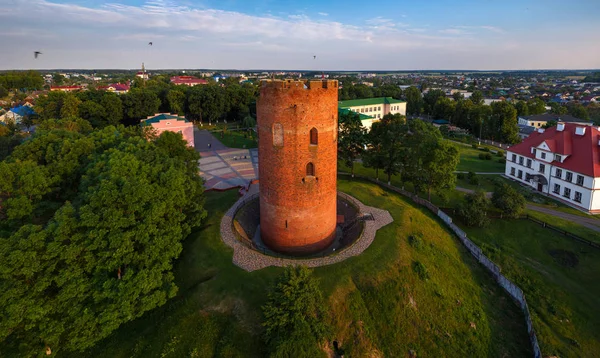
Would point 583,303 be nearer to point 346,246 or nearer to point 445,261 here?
point 445,261

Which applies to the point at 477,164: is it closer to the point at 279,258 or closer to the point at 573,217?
the point at 573,217

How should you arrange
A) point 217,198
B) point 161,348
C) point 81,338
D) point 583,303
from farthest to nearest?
point 217,198
point 583,303
point 161,348
point 81,338

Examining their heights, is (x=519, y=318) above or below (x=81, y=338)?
below

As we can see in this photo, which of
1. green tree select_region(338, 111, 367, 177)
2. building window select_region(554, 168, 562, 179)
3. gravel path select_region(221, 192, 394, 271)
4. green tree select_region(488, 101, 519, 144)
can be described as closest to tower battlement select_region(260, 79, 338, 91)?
gravel path select_region(221, 192, 394, 271)

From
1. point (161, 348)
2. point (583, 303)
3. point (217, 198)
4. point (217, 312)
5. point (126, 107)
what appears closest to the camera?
point (161, 348)

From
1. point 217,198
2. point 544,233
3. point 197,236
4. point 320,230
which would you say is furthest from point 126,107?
point 544,233

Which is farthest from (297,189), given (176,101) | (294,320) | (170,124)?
(176,101)

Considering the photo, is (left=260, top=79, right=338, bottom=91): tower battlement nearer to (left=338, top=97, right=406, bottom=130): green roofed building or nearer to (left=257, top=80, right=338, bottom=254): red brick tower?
(left=257, top=80, right=338, bottom=254): red brick tower
